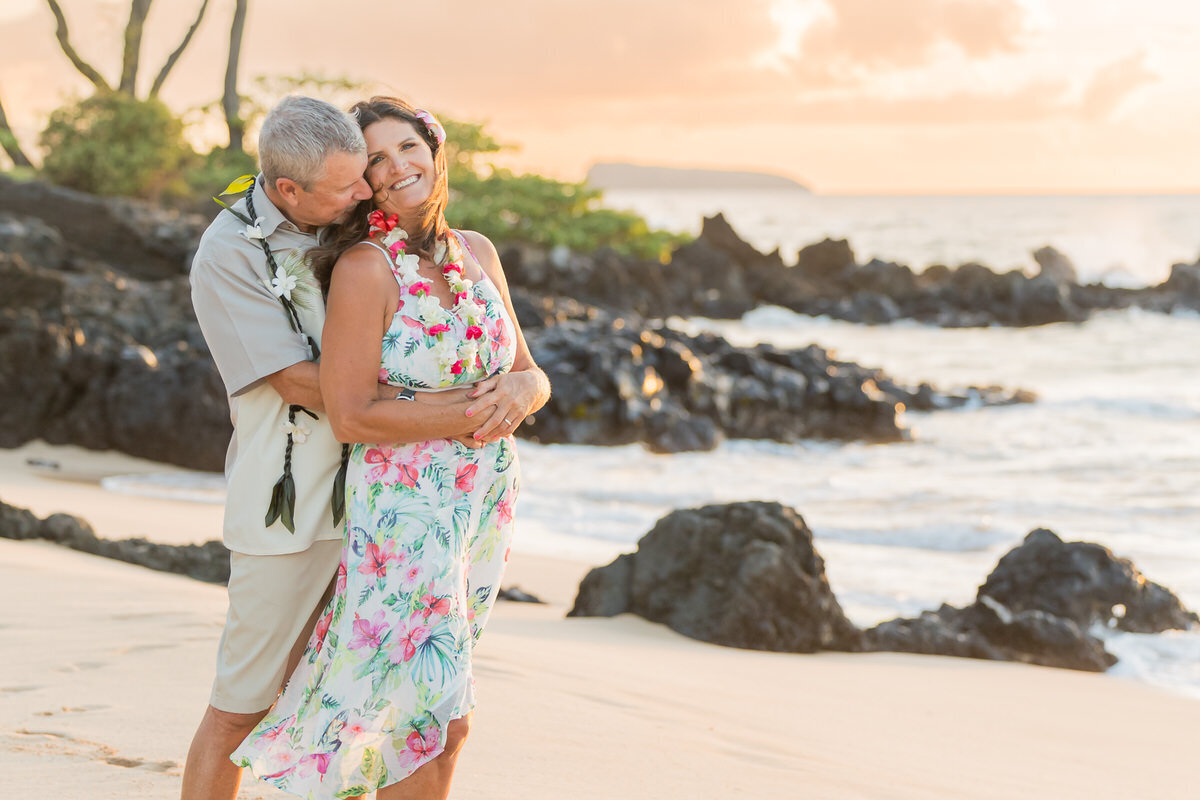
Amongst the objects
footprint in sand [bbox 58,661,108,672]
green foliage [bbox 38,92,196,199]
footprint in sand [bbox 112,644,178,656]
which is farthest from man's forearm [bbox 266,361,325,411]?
green foliage [bbox 38,92,196,199]

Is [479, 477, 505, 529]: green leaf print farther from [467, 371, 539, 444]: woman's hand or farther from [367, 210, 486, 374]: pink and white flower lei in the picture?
[367, 210, 486, 374]: pink and white flower lei

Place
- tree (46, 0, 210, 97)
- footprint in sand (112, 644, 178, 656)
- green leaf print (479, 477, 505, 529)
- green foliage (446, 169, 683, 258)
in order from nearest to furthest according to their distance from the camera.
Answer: green leaf print (479, 477, 505, 529) → footprint in sand (112, 644, 178, 656) → tree (46, 0, 210, 97) → green foliage (446, 169, 683, 258)

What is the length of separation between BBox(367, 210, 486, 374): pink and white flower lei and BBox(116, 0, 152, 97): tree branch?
87.0ft

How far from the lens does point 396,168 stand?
8.34 feet

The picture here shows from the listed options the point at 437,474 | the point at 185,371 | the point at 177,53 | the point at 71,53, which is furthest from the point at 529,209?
the point at 437,474

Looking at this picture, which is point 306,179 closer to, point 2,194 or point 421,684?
point 421,684

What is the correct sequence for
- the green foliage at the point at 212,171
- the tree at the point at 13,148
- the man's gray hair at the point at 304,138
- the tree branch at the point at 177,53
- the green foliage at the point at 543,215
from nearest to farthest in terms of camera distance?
the man's gray hair at the point at 304,138, the green foliage at the point at 212,171, the tree at the point at 13,148, the tree branch at the point at 177,53, the green foliage at the point at 543,215

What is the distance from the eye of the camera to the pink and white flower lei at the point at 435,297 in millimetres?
2506

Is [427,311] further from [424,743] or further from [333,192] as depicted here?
[424,743]

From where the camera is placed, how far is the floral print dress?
96.5 inches

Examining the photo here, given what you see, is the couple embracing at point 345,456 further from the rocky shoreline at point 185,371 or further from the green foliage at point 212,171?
the green foliage at point 212,171

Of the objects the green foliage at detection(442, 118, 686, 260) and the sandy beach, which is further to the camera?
the green foliage at detection(442, 118, 686, 260)

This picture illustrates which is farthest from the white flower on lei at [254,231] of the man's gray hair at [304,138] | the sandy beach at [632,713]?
the sandy beach at [632,713]

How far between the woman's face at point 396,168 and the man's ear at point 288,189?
0.17 metres
